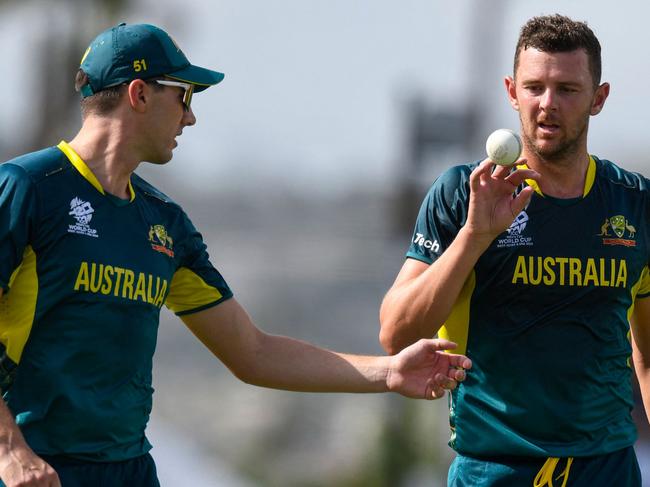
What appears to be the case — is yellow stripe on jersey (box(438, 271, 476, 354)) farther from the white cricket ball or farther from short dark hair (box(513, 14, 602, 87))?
short dark hair (box(513, 14, 602, 87))

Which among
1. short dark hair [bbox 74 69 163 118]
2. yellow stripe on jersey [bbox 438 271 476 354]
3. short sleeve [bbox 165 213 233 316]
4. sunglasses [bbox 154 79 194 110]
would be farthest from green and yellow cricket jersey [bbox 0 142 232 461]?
yellow stripe on jersey [bbox 438 271 476 354]

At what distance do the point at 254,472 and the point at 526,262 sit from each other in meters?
14.4

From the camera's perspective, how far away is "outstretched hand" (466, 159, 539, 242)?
5488mm

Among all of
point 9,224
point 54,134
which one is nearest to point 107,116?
point 9,224

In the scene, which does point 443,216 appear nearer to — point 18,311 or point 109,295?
point 109,295

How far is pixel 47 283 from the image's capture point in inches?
205

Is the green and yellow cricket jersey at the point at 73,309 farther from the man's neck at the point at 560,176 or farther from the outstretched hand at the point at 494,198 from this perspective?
the man's neck at the point at 560,176

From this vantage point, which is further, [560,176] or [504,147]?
[560,176]

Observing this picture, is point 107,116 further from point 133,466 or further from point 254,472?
point 254,472

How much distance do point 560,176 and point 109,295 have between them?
6.52ft

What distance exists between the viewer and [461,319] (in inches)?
231

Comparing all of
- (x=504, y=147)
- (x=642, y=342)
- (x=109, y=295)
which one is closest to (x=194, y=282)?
(x=109, y=295)

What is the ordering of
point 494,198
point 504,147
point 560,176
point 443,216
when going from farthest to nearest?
point 560,176
point 443,216
point 494,198
point 504,147

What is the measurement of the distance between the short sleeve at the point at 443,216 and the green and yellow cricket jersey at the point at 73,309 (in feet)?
3.70
